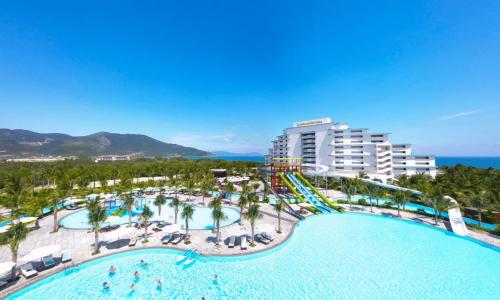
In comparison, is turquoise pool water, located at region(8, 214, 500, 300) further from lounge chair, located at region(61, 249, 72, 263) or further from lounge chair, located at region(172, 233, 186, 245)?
lounge chair, located at region(61, 249, 72, 263)

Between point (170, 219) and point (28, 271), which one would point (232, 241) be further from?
point (28, 271)

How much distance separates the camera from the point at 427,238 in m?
23.0

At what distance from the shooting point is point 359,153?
66.6m

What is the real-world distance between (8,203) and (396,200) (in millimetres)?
56728

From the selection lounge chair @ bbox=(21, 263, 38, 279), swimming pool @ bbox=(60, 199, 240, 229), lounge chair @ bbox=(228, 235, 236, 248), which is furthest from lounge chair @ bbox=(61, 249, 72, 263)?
lounge chair @ bbox=(228, 235, 236, 248)

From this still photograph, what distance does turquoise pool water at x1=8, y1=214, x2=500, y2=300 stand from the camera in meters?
14.6

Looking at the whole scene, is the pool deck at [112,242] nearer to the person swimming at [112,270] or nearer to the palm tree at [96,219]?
the palm tree at [96,219]

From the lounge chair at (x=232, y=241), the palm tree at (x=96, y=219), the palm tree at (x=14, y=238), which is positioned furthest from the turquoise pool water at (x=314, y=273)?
the palm tree at (x=14, y=238)

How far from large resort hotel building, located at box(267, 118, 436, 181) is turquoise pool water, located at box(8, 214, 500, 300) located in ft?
144

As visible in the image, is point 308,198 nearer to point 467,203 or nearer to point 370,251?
point 370,251

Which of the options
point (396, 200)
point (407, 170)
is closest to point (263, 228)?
point (396, 200)

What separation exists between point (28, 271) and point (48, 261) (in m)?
1.42

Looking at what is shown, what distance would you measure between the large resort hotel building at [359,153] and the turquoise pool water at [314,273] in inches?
1727

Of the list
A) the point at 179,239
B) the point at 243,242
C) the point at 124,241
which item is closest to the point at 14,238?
the point at 124,241
